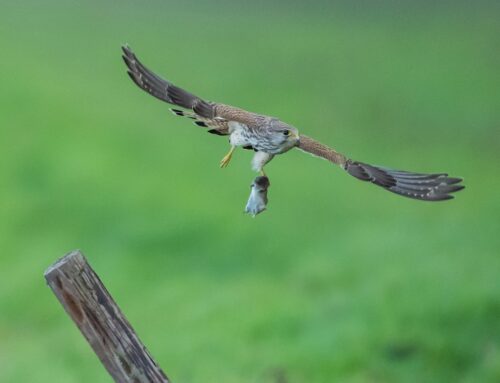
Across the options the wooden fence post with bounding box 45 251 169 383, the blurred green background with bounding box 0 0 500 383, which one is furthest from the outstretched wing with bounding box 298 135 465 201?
the blurred green background with bounding box 0 0 500 383

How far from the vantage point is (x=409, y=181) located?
410 centimetres

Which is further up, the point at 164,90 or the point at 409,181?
the point at 164,90

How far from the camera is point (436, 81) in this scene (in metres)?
10.6

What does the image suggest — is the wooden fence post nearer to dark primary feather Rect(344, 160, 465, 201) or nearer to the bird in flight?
the bird in flight

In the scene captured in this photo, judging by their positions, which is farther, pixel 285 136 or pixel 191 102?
pixel 191 102

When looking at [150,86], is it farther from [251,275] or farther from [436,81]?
[436,81]

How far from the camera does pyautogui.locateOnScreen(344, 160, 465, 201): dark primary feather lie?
394cm

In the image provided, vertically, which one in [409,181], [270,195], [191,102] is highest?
[270,195]

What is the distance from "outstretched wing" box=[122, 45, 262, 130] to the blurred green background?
A: 13.2 feet

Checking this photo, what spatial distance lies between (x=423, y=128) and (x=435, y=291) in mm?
2422

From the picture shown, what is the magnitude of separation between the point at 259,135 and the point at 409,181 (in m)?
0.76

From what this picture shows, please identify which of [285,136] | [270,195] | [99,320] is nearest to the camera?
[285,136]

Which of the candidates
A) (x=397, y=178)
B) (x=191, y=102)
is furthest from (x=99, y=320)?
(x=397, y=178)

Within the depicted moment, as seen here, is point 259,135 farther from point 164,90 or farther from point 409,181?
point 409,181
